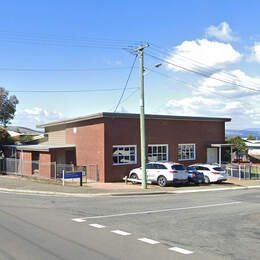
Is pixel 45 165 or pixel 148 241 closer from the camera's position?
pixel 148 241

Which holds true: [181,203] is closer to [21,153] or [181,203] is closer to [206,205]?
[206,205]

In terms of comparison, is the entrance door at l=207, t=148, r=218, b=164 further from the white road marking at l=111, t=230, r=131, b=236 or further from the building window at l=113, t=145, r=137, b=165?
the white road marking at l=111, t=230, r=131, b=236

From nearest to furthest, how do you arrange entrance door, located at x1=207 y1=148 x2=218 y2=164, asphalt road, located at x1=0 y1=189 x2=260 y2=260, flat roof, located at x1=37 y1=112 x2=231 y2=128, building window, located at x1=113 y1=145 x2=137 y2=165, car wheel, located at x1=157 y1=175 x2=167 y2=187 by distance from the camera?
asphalt road, located at x1=0 y1=189 x2=260 y2=260
car wheel, located at x1=157 y1=175 x2=167 y2=187
flat roof, located at x1=37 y1=112 x2=231 y2=128
building window, located at x1=113 y1=145 x2=137 y2=165
entrance door, located at x1=207 y1=148 x2=218 y2=164

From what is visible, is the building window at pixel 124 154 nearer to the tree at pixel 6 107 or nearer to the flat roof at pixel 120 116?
the flat roof at pixel 120 116

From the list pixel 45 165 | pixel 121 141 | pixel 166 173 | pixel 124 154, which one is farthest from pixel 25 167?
pixel 166 173

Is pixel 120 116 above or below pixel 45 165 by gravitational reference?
above

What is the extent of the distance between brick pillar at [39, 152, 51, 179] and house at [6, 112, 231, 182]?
0.08m

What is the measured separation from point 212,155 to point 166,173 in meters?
12.7

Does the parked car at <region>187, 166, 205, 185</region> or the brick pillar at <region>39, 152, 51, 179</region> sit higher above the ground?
the brick pillar at <region>39, 152, 51, 179</region>

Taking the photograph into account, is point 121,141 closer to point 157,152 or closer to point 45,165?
point 157,152

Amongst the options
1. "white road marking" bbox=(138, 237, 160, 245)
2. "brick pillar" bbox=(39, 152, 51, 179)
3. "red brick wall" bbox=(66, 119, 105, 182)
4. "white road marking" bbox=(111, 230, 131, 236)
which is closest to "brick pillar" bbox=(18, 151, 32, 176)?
"brick pillar" bbox=(39, 152, 51, 179)

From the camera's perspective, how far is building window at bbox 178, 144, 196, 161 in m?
39.2

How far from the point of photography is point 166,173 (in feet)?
101

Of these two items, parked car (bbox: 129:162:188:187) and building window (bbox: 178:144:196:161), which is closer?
→ parked car (bbox: 129:162:188:187)
